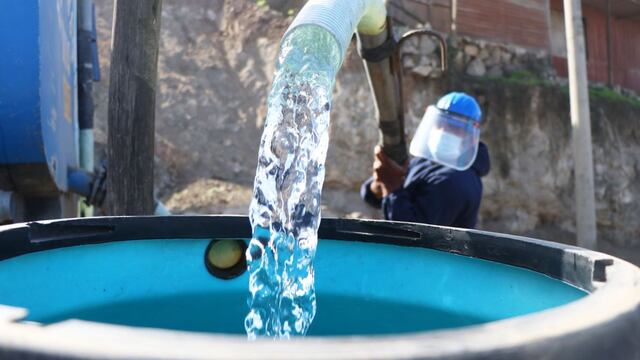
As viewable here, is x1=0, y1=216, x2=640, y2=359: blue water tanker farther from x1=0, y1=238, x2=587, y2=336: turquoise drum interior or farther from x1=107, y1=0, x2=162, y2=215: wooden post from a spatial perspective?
x1=107, y1=0, x2=162, y2=215: wooden post

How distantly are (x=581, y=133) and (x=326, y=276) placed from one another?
4983mm

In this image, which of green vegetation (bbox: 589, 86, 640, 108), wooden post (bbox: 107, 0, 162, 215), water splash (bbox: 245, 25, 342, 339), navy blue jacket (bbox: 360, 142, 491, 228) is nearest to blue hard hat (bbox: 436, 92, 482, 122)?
navy blue jacket (bbox: 360, 142, 491, 228)

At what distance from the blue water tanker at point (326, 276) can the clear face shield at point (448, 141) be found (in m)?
1.05

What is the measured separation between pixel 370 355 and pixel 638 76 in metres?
14.1

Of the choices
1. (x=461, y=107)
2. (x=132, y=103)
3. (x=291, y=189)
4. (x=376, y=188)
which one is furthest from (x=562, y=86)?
(x=291, y=189)

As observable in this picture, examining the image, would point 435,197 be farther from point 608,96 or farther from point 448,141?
point 608,96

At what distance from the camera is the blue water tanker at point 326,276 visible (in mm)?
949

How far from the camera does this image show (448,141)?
2.32 m

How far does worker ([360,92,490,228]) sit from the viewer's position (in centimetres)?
222

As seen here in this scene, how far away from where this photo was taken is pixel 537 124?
8.43 m

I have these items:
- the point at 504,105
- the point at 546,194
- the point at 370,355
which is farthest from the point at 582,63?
the point at 370,355

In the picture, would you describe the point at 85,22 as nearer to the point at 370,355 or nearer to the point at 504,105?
the point at 370,355

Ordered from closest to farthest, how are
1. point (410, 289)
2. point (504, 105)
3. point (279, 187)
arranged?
→ point (410, 289), point (279, 187), point (504, 105)

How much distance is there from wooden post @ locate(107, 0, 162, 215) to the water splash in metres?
0.68
